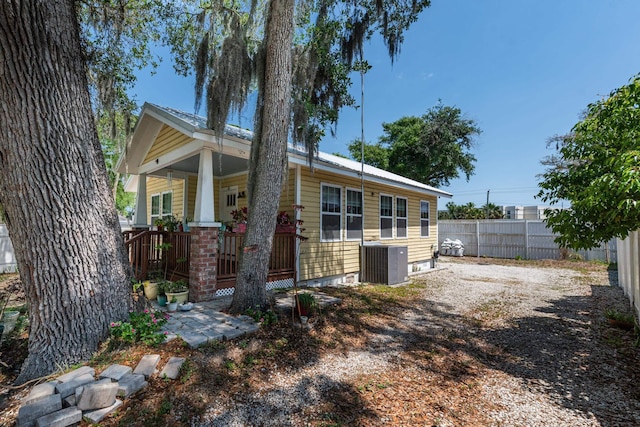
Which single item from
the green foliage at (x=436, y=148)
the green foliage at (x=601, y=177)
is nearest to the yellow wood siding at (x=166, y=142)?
the green foliage at (x=601, y=177)

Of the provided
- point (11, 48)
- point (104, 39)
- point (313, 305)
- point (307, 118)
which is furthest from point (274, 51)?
point (104, 39)

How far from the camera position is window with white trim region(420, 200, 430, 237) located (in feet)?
37.2

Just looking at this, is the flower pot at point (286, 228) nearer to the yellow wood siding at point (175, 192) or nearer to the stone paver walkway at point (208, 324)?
the stone paver walkway at point (208, 324)

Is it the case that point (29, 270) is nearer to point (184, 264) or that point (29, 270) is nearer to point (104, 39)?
point (184, 264)

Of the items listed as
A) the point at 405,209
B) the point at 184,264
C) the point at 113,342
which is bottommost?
the point at 113,342

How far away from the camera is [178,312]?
4434 millimetres

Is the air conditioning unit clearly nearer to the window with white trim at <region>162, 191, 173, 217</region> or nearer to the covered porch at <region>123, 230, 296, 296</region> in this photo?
the covered porch at <region>123, 230, 296, 296</region>

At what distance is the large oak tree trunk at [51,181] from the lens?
258 cm

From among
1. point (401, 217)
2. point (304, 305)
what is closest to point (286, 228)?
point (304, 305)

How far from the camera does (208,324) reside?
3822 millimetres

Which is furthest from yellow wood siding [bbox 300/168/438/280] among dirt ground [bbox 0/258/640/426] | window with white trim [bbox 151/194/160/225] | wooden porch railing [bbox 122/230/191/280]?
window with white trim [bbox 151/194/160/225]

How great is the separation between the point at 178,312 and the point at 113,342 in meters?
1.46

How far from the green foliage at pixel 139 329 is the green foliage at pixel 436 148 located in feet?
68.7

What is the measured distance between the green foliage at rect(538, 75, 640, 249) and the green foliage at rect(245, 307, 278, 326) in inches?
158
